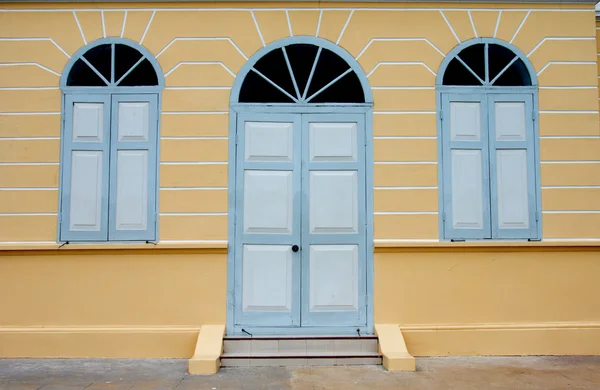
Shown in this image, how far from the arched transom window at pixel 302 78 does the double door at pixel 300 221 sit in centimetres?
23

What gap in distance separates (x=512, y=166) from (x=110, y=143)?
14.7 ft

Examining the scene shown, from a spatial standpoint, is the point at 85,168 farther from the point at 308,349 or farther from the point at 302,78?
the point at 308,349

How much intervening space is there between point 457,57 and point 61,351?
5.38 m

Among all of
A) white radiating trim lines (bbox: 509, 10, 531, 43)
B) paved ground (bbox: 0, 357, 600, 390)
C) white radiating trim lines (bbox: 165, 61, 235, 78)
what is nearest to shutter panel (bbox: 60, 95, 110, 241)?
white radiating trim lines (bbox: 165, 61, 235, 78)

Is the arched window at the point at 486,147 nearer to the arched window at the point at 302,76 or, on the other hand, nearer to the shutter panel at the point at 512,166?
the shutter panel at the point at 512,166

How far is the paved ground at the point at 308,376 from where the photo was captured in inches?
189

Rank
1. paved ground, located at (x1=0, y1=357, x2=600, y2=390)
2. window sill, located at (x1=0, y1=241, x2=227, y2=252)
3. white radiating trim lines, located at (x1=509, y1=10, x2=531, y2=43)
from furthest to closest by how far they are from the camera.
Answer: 1. white radiating trim lines, located at (x1=509, y1=10, x2=531, y2=43)
2. window sill, located at (x1=0, y1=241, x2=227, y2=252)
3. paved ground, located at (x1=0, y1=357, x2=600, y2=390)

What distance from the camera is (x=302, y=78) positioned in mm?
5988

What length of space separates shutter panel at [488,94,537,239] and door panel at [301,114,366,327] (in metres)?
1.47

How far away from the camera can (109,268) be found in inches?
227

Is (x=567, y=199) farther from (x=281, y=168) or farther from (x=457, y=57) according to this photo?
(x=281, y=168)

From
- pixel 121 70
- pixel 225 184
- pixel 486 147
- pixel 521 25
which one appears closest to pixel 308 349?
pixel 225 184

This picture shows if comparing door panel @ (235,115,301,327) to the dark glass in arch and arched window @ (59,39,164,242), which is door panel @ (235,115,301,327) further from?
the dark glass in arch

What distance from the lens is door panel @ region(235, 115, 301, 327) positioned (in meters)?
5.75
